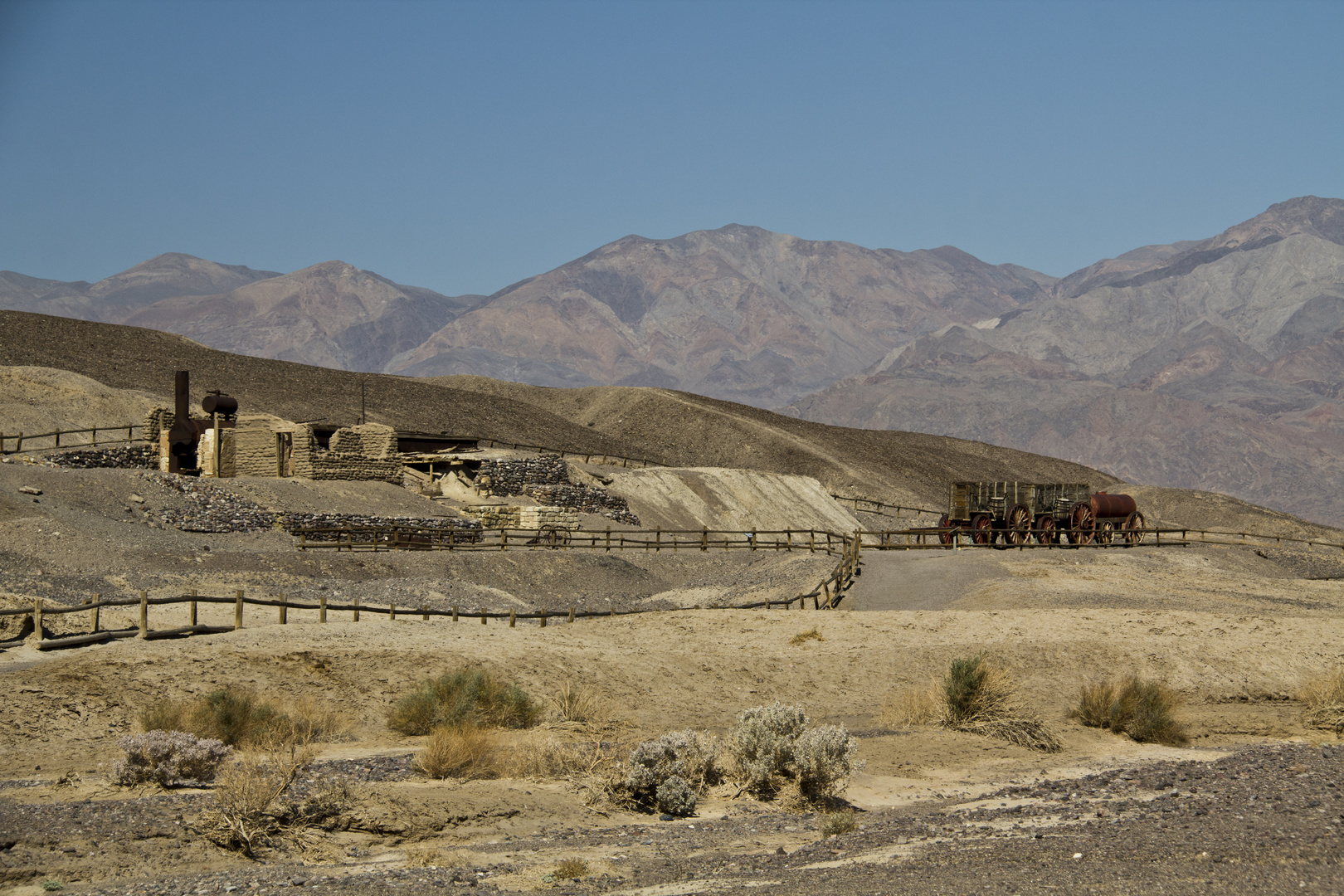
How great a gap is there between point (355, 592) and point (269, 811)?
64.1 ft

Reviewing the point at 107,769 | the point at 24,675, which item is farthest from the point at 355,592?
the point at 107,769

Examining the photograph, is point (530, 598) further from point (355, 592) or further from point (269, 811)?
point (269, 811)

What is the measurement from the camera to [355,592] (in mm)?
31203

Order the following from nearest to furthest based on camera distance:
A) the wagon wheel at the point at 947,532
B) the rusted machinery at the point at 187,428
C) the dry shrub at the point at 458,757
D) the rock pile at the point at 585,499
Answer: the dry shrub at the point at 458,757 < the wagon wheel at the point at 947,532 < the rusted machinery at the point at 187,428 < the rock pile at the point at 585,499

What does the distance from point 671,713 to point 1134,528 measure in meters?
34.6

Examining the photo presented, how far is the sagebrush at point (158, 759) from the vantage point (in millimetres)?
13227

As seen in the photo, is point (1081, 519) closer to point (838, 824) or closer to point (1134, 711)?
point (1134, 711)

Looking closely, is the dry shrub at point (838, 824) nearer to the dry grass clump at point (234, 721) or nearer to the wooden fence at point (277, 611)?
the dry grass clump at point (234, 721)

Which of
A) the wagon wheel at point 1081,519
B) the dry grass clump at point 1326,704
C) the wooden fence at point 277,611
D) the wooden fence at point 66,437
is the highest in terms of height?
the wooden fence at point 66,437

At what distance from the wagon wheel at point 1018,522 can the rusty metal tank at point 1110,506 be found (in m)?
3.29

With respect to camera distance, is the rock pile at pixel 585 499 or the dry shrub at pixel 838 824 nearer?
the dry shrub at pixel 838 824

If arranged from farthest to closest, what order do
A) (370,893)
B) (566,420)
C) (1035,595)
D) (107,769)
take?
1. (566,420)
2. (1035,595)
3. (107,769)
4. (370,893)

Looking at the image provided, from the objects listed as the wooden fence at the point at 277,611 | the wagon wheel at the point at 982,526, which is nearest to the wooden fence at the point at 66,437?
the wooden fence at the point at 277,611

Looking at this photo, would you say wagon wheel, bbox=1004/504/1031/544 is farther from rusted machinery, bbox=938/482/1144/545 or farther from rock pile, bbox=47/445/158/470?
rock pile, bbox=47/445/158/470
